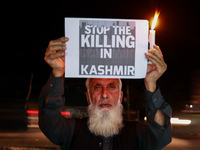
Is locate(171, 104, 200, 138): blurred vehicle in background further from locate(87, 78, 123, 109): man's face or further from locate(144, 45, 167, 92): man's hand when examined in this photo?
locate(144, 45, 167, 92): man's hand

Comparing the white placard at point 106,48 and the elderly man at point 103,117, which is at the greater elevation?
the white placard at point 106,48

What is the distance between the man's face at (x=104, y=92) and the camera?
2613 mm

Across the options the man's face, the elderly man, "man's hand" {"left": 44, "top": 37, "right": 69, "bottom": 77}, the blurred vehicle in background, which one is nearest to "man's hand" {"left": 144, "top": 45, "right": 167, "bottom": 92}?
the elderly man

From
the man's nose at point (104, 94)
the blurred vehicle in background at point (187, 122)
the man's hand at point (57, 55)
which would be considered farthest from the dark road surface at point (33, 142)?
the man's hand at point (57, 55)

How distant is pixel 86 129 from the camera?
2.60 meters

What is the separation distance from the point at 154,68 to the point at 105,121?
2.18ft

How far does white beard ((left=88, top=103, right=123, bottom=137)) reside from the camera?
2.57 m

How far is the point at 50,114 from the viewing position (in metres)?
2.34

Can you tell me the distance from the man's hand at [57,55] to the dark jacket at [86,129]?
2.9 inches

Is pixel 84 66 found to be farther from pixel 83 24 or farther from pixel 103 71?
pixel 83 24

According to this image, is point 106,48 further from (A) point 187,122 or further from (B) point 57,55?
(A) point 187,122

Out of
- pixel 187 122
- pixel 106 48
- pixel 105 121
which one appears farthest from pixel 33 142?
pixel 106 48

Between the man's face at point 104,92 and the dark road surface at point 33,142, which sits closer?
the man's face at point 104,92

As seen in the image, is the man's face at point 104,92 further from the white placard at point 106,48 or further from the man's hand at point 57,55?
the man's hand at point 57,55
